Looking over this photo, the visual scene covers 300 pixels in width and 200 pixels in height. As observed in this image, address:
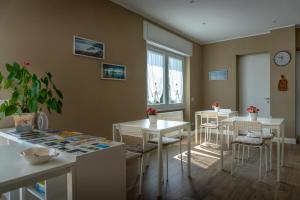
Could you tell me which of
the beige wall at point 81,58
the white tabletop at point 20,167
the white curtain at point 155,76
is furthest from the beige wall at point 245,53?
the white tabletop at point 20,167

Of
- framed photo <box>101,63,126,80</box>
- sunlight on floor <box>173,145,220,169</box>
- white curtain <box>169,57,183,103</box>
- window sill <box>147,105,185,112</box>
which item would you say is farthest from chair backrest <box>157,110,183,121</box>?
framed photo <box>101,63,126,80</box>

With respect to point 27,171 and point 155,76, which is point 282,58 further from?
point 27,171

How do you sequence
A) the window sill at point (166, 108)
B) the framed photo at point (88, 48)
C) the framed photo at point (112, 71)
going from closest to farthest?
the framed photo at point (88, 48)
the framed photo at point (112, 71)
the window sill at point (166, 108)

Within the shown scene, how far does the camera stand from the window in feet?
15.0

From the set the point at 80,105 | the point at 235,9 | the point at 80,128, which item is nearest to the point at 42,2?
the point at 80,105

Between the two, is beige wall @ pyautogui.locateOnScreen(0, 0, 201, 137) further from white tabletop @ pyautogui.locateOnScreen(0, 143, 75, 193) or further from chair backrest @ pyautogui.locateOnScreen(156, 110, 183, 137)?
white tabletop @ pyautogui.locateOnScreen(0, 143, 75, 193)

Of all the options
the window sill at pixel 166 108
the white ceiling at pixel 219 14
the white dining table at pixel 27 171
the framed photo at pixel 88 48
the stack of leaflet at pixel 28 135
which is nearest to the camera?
the white dining table at pixel 27 171

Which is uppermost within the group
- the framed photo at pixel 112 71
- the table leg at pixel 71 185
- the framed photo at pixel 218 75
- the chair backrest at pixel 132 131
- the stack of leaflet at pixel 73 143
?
the framed photo at pixel 218 75

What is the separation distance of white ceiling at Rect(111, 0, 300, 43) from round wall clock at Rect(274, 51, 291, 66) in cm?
62

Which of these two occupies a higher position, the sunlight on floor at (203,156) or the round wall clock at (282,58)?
the round wall clock at (282,58)

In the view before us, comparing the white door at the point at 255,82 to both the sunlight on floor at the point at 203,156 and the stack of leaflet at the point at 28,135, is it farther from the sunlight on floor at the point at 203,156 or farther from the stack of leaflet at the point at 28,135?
the stack of leaflet at the point at 28,135

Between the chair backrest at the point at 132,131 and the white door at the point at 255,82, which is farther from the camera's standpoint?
the white door at the point at 255,82

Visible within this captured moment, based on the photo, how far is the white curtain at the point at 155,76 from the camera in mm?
4531

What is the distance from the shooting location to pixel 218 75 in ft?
19.7
